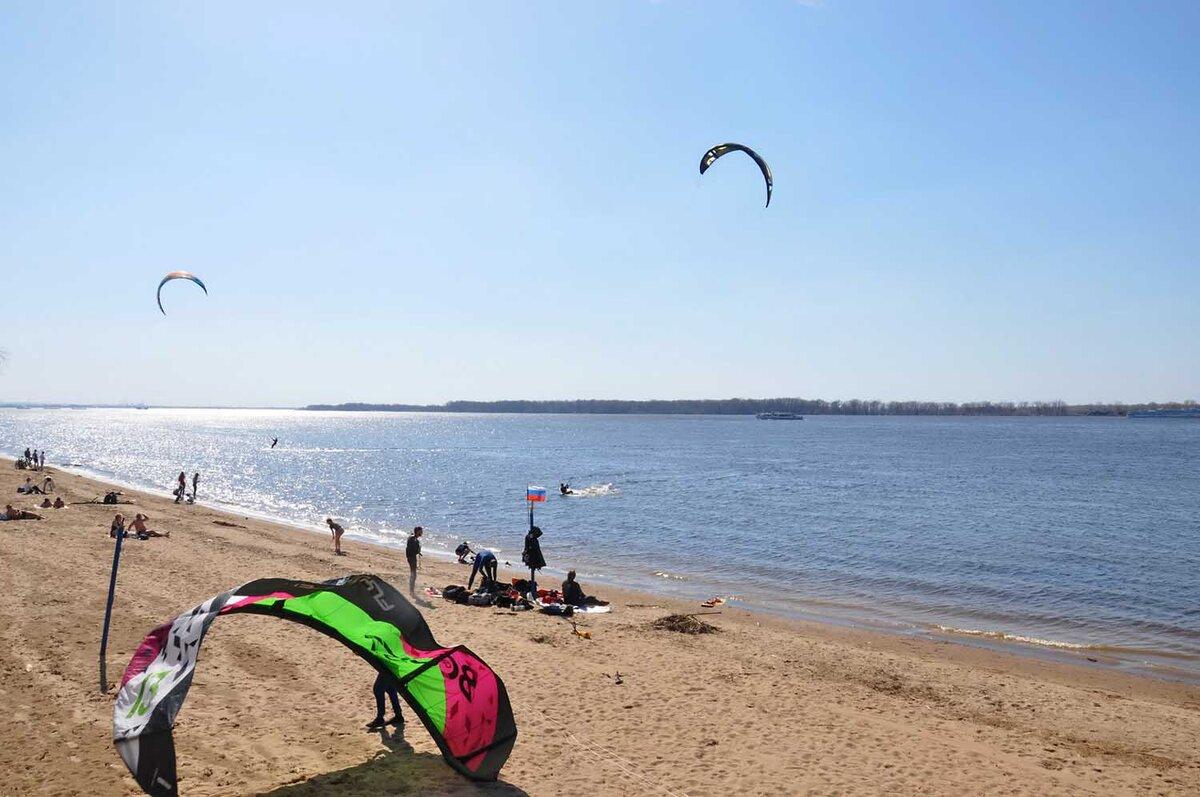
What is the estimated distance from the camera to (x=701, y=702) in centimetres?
1026

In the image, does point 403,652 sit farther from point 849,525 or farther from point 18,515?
point 849,525

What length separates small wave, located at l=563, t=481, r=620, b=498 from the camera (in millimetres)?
46306

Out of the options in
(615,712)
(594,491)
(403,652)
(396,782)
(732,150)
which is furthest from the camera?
(594,491)

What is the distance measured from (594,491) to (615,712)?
3923cm

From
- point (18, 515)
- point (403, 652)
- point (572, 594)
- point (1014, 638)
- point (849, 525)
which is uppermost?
point (403, 652)

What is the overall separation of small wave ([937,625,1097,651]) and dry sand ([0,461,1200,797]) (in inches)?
66.8

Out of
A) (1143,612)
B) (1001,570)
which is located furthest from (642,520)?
(1143,612)

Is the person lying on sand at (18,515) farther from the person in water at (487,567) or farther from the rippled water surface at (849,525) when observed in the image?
the person in water at (487,567)

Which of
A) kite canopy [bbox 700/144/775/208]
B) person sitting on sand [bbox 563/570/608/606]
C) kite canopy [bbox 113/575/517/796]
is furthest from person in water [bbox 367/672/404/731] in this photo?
kite canopy [bbox 700/144/775/208]

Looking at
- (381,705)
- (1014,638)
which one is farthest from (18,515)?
(1014,638)

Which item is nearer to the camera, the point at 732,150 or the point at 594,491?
the point at 732,150

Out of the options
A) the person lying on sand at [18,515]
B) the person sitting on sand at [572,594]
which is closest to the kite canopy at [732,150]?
the person sitting on sand at [572,594]

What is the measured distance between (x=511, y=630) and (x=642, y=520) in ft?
73.5

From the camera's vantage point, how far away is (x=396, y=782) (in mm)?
7316
